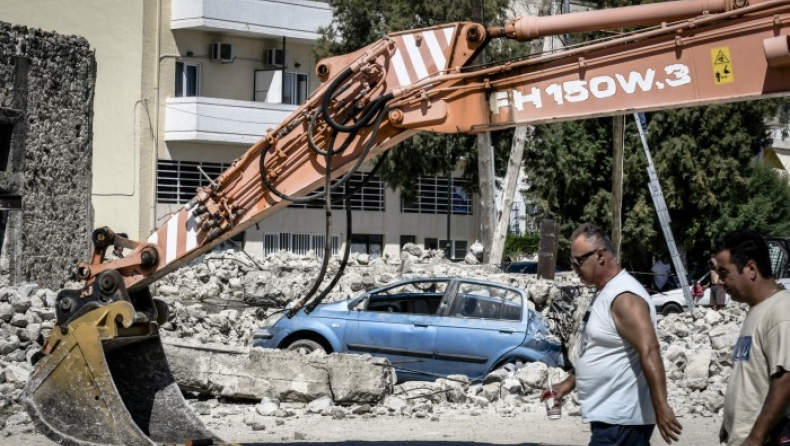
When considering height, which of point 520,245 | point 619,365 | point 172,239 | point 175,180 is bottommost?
point 520,245

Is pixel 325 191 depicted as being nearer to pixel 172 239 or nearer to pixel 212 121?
pixel 172 239

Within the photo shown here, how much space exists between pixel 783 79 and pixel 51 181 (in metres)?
14.1

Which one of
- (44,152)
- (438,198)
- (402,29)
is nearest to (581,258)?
(44,152)

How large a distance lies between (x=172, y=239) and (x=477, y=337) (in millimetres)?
6881

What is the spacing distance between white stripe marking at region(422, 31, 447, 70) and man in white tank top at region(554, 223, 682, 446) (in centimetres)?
260

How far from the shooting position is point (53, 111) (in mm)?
20156

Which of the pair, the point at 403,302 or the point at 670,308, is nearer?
the point at 403,302

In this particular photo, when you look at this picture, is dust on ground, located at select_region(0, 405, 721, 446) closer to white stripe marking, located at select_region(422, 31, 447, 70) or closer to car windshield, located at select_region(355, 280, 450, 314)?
car windshield, located at select_region(355, 280, 450, 314)

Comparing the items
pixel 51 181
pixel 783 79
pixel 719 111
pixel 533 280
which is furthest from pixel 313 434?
pixel 719 111

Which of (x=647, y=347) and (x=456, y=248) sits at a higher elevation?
(x=647, y=347)

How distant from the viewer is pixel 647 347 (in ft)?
21.1

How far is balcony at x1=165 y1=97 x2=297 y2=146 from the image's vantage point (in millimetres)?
38312

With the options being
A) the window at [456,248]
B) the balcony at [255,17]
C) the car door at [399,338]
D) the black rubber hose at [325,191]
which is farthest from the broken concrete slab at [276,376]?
the window at [456,248]

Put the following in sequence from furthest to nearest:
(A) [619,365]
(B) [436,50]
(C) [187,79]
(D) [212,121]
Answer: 1. (C) [187,79]
2. (D) [212,121]
3. (B) [436,50]
4. (A) [619,365]
